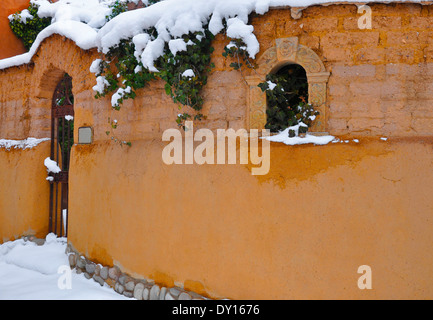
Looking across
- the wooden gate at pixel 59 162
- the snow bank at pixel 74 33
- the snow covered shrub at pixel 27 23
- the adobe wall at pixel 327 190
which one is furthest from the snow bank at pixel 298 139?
the snow covered shrub at pixel 27 23

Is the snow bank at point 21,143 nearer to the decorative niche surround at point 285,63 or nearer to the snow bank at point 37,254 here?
the snow bank at point 37,254

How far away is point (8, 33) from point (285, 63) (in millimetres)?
7828

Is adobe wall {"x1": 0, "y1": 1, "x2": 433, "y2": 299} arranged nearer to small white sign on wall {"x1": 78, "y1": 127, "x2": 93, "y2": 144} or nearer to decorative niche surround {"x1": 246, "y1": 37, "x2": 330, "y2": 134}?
decorative niche surround {"x1": 246, "y1": 37, "x2": 330, "y2": 134}

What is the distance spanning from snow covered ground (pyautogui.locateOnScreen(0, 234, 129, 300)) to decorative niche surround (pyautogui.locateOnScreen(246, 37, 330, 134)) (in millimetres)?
2510

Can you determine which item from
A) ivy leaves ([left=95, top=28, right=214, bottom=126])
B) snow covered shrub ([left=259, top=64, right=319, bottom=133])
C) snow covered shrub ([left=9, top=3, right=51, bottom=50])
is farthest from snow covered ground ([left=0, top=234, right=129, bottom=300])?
snow covered shrub ([left=9, top=3, right=51, bottom=50])

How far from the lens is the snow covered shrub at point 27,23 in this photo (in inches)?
345

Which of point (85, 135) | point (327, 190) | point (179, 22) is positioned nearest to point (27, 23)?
point (85, 135)

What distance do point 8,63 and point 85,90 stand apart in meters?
2.39

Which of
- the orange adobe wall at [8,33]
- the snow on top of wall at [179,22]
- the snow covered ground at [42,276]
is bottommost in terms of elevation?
the snow covered ground at [42,276]

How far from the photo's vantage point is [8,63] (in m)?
6.38

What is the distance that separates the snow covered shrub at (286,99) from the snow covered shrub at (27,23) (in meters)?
7.46

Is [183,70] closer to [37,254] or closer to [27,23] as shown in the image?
[37,254]

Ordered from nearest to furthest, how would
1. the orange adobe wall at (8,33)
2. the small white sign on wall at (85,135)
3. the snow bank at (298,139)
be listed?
the snow bank at (298,139)
the small white sign on wall at (85,135)
the orange adobe wall at (8,33)
